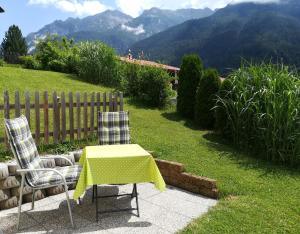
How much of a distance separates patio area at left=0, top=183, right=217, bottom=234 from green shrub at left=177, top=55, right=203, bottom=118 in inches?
238

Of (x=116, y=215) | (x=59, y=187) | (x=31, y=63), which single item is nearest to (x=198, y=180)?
(x=116, y=215)

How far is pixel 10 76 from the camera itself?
14430 mm

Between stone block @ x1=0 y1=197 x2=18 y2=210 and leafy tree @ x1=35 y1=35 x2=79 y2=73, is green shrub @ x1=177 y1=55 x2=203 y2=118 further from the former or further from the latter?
leafy tree @ x1=35 y1=35 x2=79 y2=73

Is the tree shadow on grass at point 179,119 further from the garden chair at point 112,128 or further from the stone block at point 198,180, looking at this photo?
the stone block at point 198,180

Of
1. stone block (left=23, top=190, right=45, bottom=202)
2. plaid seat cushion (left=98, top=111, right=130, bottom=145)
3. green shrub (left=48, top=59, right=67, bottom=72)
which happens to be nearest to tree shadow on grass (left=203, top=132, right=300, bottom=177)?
plaid seat cushion (left=98, top=111, right=130, bottom=145)

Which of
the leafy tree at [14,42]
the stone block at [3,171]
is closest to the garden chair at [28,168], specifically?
the stone block at [3,171]

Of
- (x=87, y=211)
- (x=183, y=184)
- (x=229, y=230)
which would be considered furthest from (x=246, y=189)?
(x=87, y=211)

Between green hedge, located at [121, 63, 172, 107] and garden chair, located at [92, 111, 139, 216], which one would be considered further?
green hedge, located at [121, 63, 172, 107]

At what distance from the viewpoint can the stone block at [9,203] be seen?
189 inches

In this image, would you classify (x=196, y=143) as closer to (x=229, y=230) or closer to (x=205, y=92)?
(x=205, y=92)

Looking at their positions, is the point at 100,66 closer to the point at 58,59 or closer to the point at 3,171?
the point at 58,59

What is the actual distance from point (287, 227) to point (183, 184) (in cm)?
184

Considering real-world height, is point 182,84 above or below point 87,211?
above

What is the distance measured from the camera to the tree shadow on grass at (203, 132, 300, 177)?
6684mm
